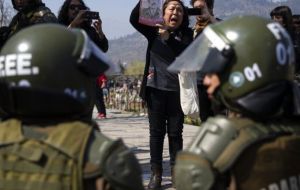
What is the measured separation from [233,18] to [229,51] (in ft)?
0.65

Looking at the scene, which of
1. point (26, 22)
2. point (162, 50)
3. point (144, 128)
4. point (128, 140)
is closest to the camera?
point (26, 22)

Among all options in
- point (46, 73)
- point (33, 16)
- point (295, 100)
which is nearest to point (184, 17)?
point (33, 16)

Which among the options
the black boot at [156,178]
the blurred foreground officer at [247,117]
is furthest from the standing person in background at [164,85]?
the blurred foreground officer at [247,117]

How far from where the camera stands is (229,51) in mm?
2486

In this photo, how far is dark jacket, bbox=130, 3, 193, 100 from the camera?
5262 mm

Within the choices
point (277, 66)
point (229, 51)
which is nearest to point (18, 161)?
point (229, 51)

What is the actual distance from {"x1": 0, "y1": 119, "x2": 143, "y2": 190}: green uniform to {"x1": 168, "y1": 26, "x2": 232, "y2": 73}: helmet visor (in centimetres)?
52

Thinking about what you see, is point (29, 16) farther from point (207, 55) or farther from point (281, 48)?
point (281, 48)

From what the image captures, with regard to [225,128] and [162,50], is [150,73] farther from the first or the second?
[225,128]

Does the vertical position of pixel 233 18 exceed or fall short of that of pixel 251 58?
it exceeds it

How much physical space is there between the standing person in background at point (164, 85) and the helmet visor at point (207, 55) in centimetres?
249

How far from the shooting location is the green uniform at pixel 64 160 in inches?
88.0

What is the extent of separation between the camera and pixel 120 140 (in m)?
2.30

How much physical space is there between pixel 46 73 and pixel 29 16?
240 centimetres
